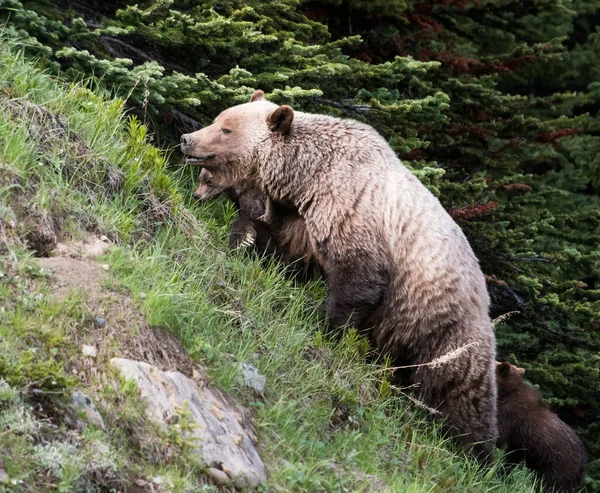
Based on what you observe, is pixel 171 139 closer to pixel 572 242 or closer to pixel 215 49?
pixel 215 49

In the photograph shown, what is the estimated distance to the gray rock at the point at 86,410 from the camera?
14.3 ft

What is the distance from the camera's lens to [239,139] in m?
7.16

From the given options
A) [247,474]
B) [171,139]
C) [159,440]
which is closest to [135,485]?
[159,440]

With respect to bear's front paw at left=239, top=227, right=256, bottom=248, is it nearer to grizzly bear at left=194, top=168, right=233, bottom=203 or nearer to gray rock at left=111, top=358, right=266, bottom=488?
grizzly bear at left=194, top=168, right=233, bottom=203

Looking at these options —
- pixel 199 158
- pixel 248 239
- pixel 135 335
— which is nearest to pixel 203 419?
pixel 135 335

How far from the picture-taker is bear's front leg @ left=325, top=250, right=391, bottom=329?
664cm

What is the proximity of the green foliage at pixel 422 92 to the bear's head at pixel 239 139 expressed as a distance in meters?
0.28

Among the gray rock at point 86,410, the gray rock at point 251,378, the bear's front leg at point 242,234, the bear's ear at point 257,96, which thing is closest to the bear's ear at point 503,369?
the bear's front leg at point 242,234

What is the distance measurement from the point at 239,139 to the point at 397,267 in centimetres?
164

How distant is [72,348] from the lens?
15.4 feet

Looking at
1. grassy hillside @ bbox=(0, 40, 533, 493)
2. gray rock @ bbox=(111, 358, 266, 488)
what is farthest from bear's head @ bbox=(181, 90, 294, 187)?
gray rock @ bbox=(111, 358, 266, 488)

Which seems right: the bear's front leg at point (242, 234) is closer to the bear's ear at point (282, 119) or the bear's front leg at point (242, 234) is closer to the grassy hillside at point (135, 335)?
the grassy hillside at point (135, 335)

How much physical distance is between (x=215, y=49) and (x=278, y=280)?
7.15ft

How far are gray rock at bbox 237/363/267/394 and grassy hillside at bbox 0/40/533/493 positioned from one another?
57 mm
